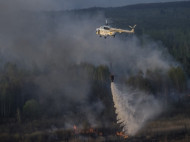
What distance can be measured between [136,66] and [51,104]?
20999 millimetres

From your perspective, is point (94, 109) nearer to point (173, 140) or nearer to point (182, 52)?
point (173, 140)

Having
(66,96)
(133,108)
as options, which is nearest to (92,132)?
(133,108)

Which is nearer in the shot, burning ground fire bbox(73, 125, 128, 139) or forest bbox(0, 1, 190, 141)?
burning ground fire bbox(73, 125, 128, 139)

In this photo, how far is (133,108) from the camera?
53594mm

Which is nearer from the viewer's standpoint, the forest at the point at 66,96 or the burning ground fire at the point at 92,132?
the burning ground fire at the point at 92,132

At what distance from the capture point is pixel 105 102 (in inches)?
2409

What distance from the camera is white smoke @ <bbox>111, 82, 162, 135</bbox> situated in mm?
49159

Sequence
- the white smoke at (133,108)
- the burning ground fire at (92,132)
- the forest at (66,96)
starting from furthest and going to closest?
the forest at (66,96)
the white smoke at (133,108)
the burning ground fire at (92,132)

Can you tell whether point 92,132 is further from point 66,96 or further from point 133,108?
point 66,96

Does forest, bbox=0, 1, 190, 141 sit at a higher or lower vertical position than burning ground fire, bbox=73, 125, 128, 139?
higher

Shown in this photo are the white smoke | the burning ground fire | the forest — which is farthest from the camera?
the forest

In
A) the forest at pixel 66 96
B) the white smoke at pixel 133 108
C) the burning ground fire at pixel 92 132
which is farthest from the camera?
the forest at pixel 66 96

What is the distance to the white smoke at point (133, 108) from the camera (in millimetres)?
49159

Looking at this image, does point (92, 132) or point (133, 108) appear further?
point (133, 108)
